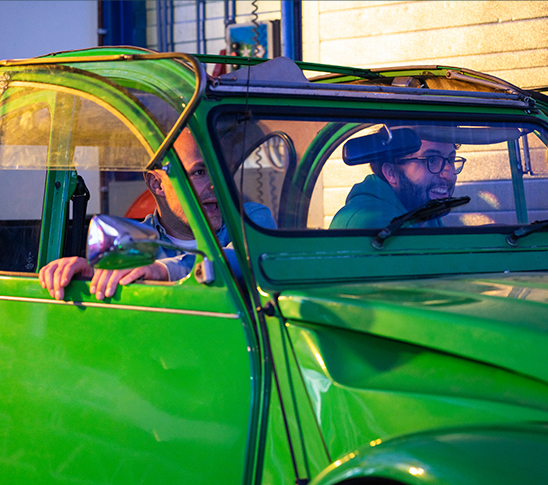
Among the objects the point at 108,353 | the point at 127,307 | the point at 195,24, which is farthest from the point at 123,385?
the point at 195,24

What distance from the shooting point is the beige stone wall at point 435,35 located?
603 centimetres

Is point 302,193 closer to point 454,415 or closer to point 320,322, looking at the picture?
point 320,322

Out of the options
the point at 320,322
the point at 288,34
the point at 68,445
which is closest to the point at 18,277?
the point at 68,445

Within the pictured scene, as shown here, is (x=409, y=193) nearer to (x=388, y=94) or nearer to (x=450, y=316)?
(x=388, y=94)

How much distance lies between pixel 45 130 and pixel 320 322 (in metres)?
1.37

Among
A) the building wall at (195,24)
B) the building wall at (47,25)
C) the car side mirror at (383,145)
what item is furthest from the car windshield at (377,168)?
the building wall at (195,24)

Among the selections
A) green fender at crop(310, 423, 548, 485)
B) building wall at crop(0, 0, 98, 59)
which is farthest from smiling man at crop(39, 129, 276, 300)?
building wall at crop(0, 0, 98, 59)

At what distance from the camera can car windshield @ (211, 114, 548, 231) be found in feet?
6.57

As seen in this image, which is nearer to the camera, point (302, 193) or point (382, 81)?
point (302, 193)

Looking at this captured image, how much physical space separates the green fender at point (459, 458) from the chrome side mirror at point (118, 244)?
70 cm

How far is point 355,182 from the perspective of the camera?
221cm

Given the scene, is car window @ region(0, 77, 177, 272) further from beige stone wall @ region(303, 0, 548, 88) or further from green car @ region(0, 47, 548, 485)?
beige stone wall @ region(303, 0, 548, 88)

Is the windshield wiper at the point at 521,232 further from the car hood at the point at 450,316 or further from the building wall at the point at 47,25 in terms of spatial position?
the building wall at the point at 47,25

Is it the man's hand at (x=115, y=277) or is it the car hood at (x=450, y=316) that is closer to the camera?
the car hood at (x=450, y=316)
